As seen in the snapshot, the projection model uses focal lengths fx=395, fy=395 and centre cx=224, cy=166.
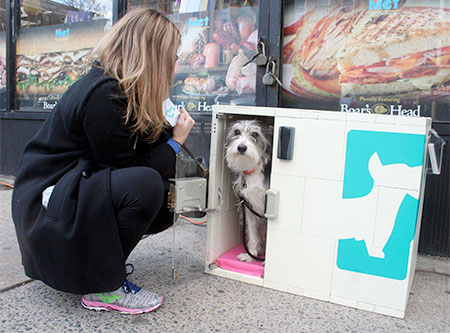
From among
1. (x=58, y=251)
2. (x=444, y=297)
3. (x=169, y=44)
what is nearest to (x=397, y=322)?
(x=444, y=297)

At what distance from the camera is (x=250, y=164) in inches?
104

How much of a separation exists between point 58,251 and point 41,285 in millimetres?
652

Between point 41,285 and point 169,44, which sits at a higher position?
point 169,44

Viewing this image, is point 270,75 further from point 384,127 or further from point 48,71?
point 48,71

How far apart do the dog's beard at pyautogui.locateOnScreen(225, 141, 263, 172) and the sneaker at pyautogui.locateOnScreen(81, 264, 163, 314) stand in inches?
38.8

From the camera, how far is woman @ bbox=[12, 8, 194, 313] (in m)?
1.95

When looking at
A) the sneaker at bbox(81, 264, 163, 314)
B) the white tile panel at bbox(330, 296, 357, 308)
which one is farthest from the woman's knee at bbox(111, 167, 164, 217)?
the white tile panel at bbox(330, 296, 357, 308)

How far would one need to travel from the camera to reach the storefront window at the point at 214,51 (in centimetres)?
391

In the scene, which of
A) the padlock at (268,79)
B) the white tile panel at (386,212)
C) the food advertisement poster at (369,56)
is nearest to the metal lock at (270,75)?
the padlock at (268,79)

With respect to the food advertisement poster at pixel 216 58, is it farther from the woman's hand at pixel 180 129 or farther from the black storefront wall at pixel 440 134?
the woman's hand at pixel 180 129

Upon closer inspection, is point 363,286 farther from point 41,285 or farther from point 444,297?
point 41,285

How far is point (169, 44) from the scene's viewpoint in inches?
86.5

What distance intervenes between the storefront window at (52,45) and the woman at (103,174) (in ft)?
10.4

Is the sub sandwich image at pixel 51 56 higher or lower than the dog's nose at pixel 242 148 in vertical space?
higher
